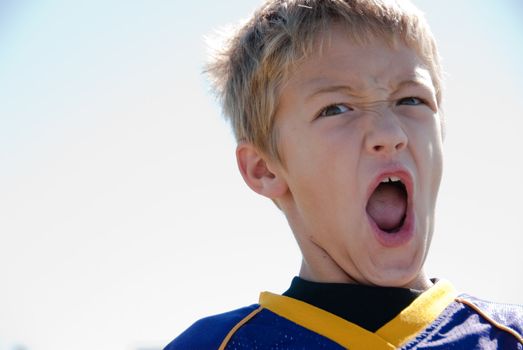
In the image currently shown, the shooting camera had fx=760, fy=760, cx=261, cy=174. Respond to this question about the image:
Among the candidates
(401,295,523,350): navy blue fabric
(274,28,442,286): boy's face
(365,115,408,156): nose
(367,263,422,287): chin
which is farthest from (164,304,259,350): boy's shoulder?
(365,115,408,156): nose

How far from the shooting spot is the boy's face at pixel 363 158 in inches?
92.7

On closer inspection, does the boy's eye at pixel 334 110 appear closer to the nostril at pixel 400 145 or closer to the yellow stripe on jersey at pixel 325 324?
the nostril at pixel 400 145

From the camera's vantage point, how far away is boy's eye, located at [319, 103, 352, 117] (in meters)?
2.46

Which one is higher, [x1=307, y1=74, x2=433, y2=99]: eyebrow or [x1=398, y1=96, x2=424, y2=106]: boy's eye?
[x1=307, y1=74, x2=433, y2=99]: eyebrow

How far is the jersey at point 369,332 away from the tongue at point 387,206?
0.81 feet

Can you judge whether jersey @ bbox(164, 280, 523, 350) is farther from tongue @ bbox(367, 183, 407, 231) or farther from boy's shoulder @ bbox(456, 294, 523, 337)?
tongue @ bbox(367, 183, 407, 231)

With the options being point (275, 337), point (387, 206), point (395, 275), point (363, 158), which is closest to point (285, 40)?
point (363, 158)

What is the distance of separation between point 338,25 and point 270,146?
1.58 feet

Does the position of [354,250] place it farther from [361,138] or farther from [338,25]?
[338,25]

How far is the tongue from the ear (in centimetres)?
35

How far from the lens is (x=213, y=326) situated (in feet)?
8.06

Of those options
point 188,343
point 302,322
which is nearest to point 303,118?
point 302,322

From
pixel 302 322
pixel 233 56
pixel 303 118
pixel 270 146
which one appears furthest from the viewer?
pixel 233 56

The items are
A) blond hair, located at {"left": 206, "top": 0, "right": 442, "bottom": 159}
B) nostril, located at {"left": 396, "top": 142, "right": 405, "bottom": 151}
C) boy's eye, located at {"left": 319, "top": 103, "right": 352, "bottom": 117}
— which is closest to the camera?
nostril, located at {"left": 396, "top": 142, "right": 405, "bottom": 151}
